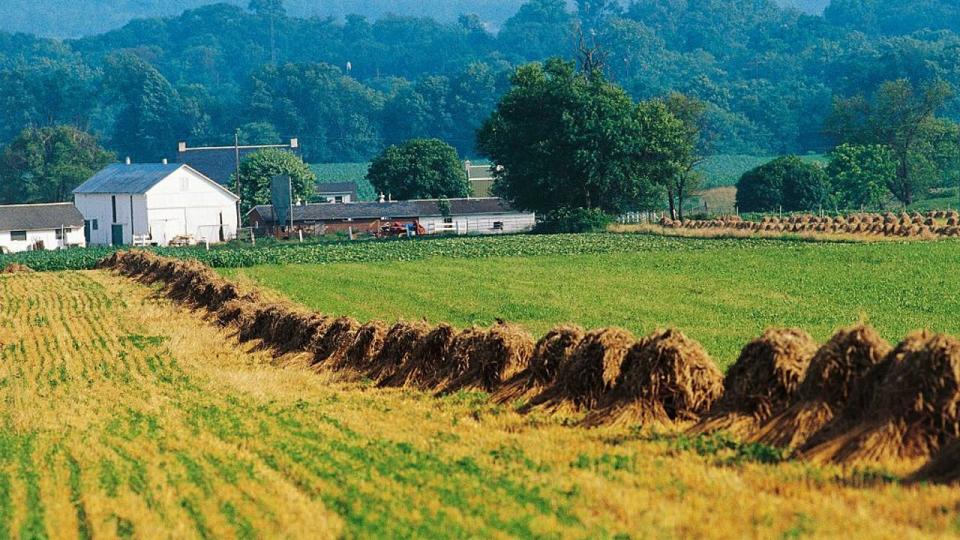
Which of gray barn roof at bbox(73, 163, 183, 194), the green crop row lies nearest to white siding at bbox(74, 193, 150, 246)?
gray barn roof at bbox(73, 163, 183, 194)

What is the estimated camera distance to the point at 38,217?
9562cm

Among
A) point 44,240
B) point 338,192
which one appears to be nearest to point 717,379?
point 44,240

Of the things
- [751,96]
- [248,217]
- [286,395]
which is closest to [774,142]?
[751,96]

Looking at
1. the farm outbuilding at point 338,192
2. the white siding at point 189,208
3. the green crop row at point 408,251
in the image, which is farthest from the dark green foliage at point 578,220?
the farm outbuilding at point 338,192

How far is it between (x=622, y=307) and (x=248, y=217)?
3158 inches

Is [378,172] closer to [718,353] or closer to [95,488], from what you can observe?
[718,353]

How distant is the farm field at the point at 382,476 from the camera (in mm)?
12125

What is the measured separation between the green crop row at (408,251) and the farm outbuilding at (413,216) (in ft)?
91.9

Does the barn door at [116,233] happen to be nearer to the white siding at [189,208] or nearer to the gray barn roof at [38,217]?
the gray barn roof at [38,217]

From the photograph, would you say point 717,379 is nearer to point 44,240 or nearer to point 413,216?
point 44,240

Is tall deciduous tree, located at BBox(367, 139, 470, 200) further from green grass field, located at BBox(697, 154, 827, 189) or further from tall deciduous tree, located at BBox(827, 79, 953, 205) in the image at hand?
green grass field, located at BBox(697, 154, 827, 189)

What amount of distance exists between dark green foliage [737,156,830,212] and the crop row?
84.9 metres

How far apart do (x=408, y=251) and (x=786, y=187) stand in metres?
46.8

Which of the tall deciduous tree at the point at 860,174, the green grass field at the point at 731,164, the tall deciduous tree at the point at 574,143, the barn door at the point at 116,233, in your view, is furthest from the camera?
the green grass field at the point at 731,164
